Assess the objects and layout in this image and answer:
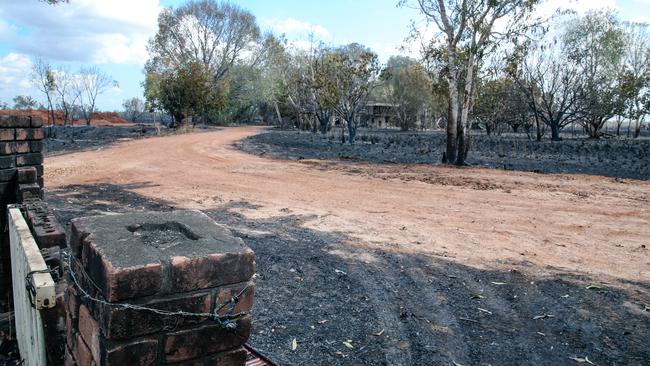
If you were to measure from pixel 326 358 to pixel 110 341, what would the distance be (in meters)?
2.36

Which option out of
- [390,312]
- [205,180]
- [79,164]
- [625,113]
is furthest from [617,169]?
[625,113]

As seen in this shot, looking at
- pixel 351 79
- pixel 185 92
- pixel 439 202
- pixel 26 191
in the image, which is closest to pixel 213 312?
pixel 26 191

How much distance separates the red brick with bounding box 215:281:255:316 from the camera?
1.95 m

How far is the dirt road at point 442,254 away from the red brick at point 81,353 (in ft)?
6.06

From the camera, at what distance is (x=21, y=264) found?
10.3 feet

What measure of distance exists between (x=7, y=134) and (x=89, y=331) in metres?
3.92

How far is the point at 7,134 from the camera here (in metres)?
5.06

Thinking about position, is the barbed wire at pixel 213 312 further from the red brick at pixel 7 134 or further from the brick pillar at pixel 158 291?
the red brick at pixel 7 134

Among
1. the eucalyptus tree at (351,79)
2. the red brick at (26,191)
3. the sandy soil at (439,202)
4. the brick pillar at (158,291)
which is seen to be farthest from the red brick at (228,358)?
the eucalyptus tree at (351,79)

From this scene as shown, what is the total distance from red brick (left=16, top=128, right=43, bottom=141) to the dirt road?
9.05 feet

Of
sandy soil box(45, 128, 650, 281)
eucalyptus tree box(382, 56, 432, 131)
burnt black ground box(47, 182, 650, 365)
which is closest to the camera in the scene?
burnt black ground box(47, 182, 650, 365)

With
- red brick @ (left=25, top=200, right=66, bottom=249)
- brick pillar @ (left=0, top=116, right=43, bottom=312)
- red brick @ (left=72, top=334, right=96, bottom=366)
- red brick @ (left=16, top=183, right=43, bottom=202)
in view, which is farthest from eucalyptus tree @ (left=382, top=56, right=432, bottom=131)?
red brick @ (left=72, top=334, right=96, bottom=366)

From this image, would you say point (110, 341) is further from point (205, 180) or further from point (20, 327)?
point (205, 180)

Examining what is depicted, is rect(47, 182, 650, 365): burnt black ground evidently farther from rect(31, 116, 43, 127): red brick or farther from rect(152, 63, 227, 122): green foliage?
rect(152, 63, 227, 122): green foliage
